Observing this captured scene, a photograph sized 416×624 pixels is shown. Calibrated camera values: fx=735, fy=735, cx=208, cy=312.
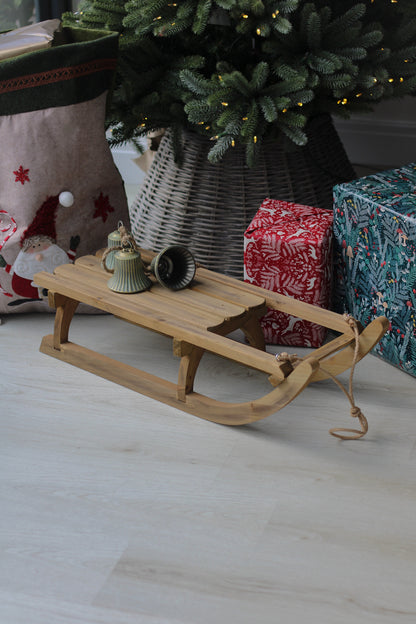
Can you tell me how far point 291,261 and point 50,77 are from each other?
24.6 inches

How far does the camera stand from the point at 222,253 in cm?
177

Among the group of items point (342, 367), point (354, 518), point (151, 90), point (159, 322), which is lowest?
point (354, 518)

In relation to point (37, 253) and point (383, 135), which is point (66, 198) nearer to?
point (37, 253)

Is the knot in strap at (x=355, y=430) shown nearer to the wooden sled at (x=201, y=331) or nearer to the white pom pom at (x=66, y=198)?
the wooden sled at (x=201, y=331)

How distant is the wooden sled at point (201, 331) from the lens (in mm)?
1252

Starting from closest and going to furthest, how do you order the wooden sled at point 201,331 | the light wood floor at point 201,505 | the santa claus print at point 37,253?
the light wood floor at point 201,505 → the wooden sled at point 201,331 → the santa claus print at point 37,253

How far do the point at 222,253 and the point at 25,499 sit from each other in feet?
2.67

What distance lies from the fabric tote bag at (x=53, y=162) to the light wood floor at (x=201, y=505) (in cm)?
25

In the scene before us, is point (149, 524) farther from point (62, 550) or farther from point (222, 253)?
point (222, 253)

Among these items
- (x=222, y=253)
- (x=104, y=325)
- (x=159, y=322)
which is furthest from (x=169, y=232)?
(x=159, y=322)

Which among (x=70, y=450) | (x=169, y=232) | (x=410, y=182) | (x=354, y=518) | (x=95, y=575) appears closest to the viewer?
(x=95, y=575)

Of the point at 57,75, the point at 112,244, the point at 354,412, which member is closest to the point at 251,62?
the point at 57,75

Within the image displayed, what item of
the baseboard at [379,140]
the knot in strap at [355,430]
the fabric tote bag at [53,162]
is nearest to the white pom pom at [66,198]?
the fabric tote bag at [53,162]

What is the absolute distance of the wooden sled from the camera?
1252 mm
